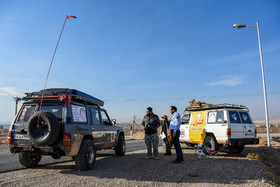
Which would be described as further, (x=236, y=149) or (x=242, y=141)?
(x=236, y=149)

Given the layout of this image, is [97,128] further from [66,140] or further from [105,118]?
[66,140]

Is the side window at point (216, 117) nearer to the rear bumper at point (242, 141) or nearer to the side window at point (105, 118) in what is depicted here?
the rear bumper at point (242, 141)

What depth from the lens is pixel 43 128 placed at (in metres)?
6.05

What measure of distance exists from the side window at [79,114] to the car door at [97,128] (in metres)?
0.46

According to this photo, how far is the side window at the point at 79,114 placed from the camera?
6444 millimetres

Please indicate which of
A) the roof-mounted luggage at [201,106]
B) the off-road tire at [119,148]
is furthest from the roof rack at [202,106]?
the off-road tire at [119,148]

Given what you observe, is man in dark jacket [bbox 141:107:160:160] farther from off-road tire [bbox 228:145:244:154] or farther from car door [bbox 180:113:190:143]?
off-road tire [bbox 228:145:244:154]

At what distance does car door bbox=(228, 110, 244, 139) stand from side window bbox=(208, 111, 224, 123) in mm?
317

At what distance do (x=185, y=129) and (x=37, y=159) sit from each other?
274 inches

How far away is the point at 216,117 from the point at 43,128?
269 inches

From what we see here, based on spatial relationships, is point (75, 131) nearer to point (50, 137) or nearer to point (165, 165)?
point (50, 137)

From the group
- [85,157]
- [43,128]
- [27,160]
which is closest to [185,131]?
[85,157]

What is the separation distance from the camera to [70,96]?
20.5 feet

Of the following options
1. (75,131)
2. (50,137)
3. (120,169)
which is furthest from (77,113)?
(120,169)
